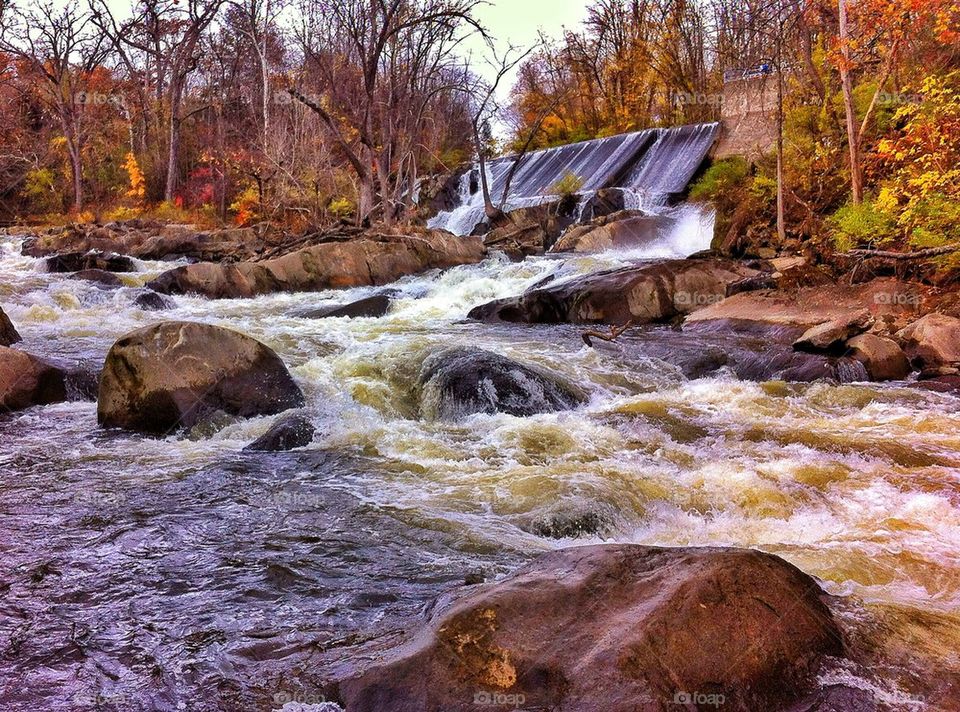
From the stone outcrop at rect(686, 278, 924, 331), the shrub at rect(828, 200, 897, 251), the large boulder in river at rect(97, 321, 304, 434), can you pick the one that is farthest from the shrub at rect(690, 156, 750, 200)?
Result: the large boulder in river at rect(97, 321, 304, 434)

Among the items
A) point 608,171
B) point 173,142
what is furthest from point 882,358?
point 173,142

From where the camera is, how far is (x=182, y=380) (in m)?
6.77

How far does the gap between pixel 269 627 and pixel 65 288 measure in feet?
42.5

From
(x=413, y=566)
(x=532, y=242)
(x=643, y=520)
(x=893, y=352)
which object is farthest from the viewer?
(x=532, y=242)

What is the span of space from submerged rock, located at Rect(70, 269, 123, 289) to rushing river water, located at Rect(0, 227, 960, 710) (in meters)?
6.95

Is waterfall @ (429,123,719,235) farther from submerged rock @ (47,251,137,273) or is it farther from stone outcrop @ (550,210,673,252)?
submerged rock @ (47,251,137,273)

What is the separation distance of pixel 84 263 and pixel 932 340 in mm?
17022

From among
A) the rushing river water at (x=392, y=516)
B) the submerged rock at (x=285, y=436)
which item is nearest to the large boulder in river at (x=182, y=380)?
the rushing river water at (x=392, y=516)

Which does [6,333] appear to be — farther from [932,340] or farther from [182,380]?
[932,340]

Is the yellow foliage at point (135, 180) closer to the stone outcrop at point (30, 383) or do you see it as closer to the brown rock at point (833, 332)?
the stone outcrop at point (30, 383)

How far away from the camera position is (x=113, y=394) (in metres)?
6.73

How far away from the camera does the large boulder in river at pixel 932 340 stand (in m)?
8.22

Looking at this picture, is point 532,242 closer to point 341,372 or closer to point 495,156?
point 341,372

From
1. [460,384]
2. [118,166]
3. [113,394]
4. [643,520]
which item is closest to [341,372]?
[460,384]
